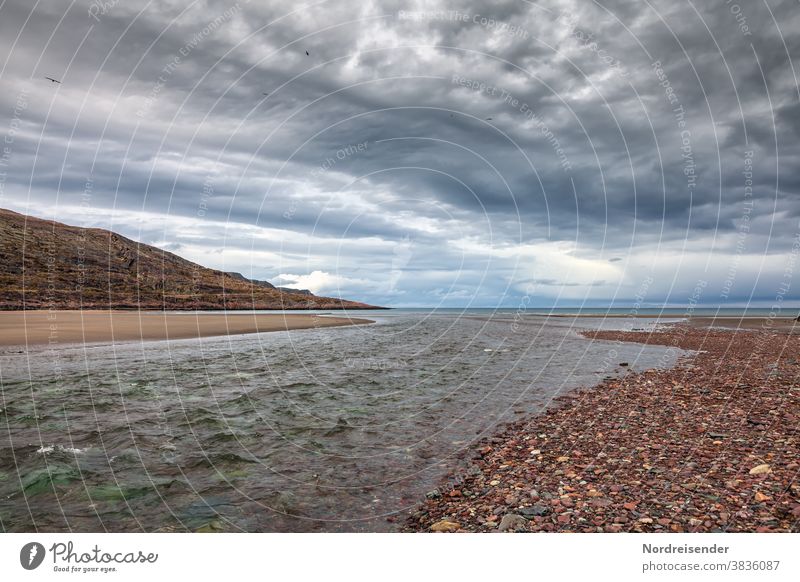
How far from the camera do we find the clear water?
8172 mm

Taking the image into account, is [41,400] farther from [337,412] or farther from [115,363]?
[337,412]

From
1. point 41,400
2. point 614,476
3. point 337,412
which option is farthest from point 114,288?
point 614,476

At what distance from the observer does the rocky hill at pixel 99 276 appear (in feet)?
251

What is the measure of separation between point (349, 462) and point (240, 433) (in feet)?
14.2
